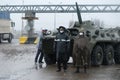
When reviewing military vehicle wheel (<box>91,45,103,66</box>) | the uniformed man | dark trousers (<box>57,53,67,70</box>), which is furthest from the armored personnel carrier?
the uniformed man

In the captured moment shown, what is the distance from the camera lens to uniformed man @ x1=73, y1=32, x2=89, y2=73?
15.5 metres

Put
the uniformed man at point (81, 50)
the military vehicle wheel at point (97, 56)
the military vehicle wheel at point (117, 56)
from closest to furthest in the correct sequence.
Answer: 1. the uniformed man at point (81, 50)
2. the military vehicle wheel at point (97, 56)
3. the military vehicle wheel at point (117, 56)

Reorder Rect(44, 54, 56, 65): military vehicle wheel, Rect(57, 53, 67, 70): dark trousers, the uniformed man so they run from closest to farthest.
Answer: the uniformed man
Rect(57, 53, 67, 70): dark trousers
Rect(44, 54, 56, 65): military vehicle wheel

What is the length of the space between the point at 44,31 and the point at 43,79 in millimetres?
4943

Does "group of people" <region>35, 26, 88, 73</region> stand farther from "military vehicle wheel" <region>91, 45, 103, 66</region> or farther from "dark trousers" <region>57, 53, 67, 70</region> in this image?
"military vehicle wheel" <region>91, 45, 103, 66</region>

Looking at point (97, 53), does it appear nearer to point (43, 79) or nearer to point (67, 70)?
point (67, 70)

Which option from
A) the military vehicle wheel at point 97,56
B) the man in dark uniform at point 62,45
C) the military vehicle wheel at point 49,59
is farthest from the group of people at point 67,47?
the military vehicle wheel at point 49,59

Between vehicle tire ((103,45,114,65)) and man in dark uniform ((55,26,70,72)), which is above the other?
man in dark uniform ((55,26,70,72))

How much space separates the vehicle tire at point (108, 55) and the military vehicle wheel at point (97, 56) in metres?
0.46

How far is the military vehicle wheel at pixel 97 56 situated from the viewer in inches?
699

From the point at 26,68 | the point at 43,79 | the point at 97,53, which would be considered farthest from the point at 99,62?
the point at 43,79

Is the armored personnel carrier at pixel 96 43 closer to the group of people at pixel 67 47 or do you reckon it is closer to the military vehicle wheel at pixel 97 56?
the military vehicle wheel at pixel 97 56

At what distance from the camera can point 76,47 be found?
1566 cm

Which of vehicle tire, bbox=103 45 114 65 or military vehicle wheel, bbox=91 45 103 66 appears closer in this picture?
military vehicle wheel, bbox=91 45 103 66
